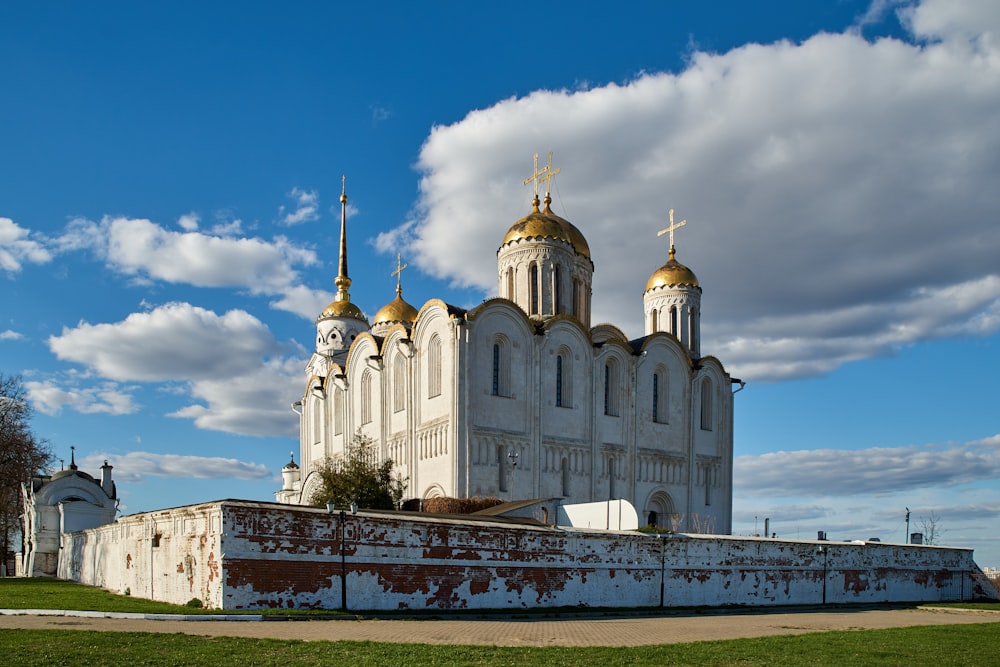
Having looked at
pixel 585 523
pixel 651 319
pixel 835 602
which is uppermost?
pixel 651 319

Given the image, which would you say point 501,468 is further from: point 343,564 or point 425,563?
point 343,564

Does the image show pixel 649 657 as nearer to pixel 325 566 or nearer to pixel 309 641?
pixel 309 641

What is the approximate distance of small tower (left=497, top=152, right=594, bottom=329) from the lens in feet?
149

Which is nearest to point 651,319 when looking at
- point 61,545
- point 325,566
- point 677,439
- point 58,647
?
point 677,439

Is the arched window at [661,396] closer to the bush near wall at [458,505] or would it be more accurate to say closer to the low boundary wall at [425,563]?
the bush near wall at [458,505]

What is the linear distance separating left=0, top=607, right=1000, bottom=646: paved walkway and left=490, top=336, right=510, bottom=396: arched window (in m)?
17.0

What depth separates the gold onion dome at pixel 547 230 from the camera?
4581 cm

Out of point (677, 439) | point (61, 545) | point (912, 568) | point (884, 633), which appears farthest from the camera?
point (677, 439)

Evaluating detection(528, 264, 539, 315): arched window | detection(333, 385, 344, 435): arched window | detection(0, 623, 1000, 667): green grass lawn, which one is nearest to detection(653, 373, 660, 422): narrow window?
detection(528, 264, 539, 315): arched window

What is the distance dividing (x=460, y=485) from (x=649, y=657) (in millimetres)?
24449

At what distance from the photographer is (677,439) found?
47.0 m

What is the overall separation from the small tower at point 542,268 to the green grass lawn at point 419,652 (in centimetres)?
2997

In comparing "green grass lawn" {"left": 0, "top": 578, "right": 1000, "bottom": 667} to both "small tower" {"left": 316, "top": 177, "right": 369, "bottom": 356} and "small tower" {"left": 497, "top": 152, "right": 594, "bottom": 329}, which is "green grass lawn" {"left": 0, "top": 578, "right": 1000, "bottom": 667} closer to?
"small tower" {"left": 497, "top": 152, "right": 594, "bottom": 329}

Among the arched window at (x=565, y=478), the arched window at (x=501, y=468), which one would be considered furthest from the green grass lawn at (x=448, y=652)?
the arched window at (x=565, y=478)
